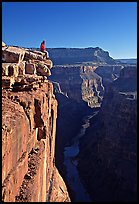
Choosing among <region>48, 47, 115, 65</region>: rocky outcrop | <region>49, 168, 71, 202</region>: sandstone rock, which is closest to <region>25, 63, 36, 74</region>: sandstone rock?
<region>49, 168, 71, 202</region>: sandstone rock

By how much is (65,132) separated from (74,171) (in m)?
26.0

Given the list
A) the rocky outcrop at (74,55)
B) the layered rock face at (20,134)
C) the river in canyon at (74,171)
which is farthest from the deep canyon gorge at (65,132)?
the rocky outcrop at (74,55)

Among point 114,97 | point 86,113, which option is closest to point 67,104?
point 86,113

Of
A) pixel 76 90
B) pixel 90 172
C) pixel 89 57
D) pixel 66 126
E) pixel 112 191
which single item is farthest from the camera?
pixel 89 57

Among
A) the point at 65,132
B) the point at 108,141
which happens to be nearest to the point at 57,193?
the point at 108,141

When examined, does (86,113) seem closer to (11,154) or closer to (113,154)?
(113,154)

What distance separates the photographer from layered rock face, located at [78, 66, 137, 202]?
4525cm

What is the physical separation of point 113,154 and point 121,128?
638cm

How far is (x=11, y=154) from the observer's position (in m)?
11.9

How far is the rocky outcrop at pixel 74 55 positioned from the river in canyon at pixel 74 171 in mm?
69864

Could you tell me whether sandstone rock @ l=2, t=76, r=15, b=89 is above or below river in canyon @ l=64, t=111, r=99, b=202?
above

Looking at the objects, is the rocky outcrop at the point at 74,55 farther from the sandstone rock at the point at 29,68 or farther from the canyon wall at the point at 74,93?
the sandstone rock at the point at 29,68

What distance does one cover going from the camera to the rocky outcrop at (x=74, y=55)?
146 metres

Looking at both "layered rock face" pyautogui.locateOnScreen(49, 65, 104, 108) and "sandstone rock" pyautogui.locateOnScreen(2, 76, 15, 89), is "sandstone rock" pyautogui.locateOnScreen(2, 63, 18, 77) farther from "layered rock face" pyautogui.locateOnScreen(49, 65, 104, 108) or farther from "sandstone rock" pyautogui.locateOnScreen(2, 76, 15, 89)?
"layered rock face" pyautogui.locateOnScreen(49, 65, 104, 108)
